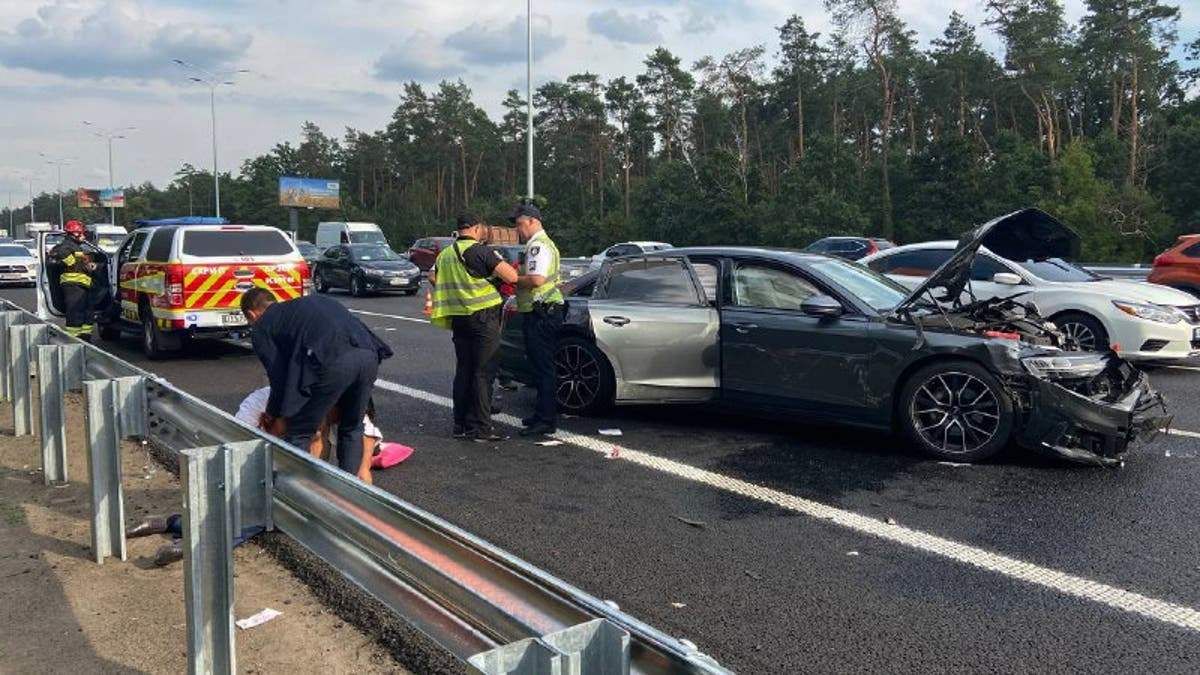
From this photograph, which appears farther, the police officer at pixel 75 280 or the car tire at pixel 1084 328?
the police officer at pixel 75 280

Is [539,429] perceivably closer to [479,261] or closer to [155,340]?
[479,261]

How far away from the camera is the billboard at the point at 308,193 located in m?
74.7

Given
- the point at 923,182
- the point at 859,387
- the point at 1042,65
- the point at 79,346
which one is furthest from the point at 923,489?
the point at 1042,65

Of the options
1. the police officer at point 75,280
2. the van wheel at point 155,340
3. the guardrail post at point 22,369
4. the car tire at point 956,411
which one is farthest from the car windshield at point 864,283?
the police officer at point 75,280

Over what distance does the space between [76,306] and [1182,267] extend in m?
15.6

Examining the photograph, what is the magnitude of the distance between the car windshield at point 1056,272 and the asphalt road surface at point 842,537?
340cm

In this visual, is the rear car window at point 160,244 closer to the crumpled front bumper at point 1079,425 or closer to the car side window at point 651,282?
the car side window at point 651,282

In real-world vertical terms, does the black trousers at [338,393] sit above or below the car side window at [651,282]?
below

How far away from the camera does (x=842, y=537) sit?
505cm

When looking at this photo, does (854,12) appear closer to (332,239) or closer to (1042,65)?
(1042,65)

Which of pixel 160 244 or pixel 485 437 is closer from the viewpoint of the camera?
pixel 485 437

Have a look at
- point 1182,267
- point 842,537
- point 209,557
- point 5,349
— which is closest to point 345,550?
point 209,557

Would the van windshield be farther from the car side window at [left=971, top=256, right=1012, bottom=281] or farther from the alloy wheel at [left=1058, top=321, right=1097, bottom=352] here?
the alloy wheel at [left=1058, top=321, right=1097, bottom=352]

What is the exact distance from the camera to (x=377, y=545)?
2547 millimetres
